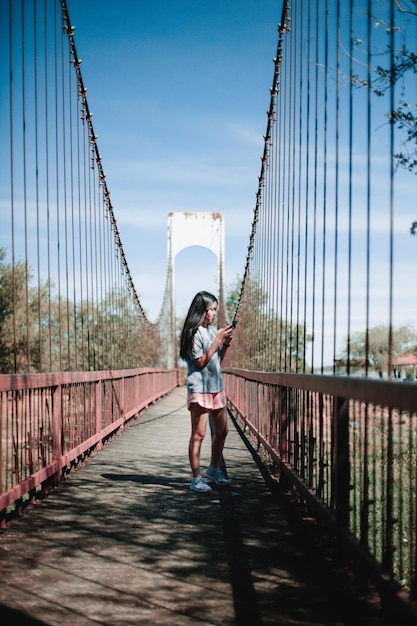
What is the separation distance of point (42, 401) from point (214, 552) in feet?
5.76

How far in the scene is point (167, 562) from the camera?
2.85 m

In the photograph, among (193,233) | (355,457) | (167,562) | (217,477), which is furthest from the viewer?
(193,233)

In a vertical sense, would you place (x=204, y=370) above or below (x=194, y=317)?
below

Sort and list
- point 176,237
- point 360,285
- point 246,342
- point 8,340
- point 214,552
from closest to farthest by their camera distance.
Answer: point 214,552
point 360,285
point 246,342
point 8,340
point 176,237

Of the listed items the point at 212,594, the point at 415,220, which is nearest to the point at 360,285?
the point at 415,220

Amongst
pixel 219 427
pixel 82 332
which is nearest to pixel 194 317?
pixel 219 427

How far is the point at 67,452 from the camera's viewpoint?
16.6 feet

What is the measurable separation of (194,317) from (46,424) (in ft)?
3.46

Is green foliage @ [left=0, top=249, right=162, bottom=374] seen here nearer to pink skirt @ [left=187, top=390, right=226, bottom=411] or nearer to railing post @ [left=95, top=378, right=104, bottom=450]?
railing post @ [left=95, top=378, right=104, bottom=450]

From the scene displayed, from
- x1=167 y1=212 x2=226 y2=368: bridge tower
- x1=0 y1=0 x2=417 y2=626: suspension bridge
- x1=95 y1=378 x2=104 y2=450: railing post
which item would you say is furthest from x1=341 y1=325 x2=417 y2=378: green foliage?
x1=167 y1=212 x2=226 y2=368: bridge tower

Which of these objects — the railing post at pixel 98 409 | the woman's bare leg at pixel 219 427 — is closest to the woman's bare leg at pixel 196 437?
the woman's bare leg at pixel 219 427

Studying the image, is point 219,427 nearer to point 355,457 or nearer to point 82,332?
point 355,457

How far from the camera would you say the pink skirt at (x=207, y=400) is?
15.1ft

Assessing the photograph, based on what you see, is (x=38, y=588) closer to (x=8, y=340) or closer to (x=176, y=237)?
(x=8, y=340)
